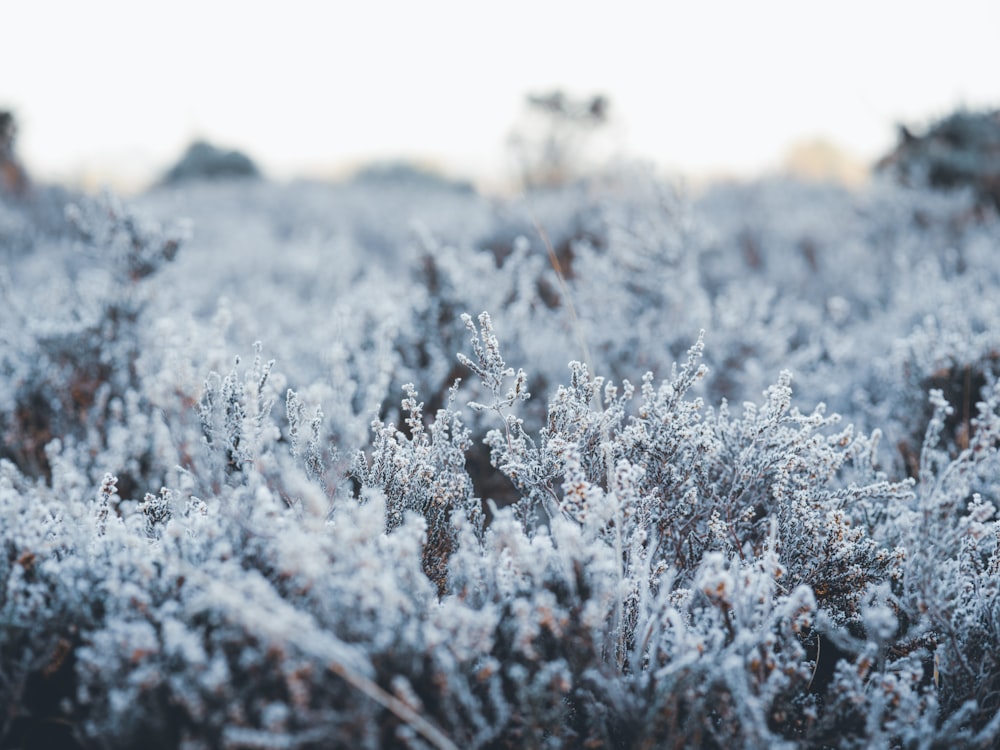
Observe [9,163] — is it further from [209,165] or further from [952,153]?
[952,153]

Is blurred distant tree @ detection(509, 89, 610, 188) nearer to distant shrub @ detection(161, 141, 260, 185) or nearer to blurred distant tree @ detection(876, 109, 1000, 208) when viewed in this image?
blurred distant tree @ detection(876, 109, 1000, 208)

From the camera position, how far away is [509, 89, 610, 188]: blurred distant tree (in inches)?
488

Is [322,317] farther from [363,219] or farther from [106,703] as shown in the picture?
[363,219]

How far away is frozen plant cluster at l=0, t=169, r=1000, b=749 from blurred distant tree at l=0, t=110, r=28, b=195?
7023 mm

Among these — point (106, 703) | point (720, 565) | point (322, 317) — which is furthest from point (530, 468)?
point (322, 317)

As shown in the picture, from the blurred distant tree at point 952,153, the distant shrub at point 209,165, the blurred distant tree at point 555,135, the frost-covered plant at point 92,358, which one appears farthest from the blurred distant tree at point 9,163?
the blurred distant tree at point 952,153

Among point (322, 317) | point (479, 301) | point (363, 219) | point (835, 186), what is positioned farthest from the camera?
point (835, 186)

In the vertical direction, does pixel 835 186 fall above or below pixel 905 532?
above

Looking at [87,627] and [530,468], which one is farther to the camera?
[530,468]

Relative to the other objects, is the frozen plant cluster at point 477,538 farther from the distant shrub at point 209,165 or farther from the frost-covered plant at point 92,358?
the distant shrub at point 209,165

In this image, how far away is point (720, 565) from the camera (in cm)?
150

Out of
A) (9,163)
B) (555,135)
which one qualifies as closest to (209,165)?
(9,163)

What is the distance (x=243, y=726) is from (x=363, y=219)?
10703 mm

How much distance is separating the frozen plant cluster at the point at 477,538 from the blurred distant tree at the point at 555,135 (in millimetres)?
9570
